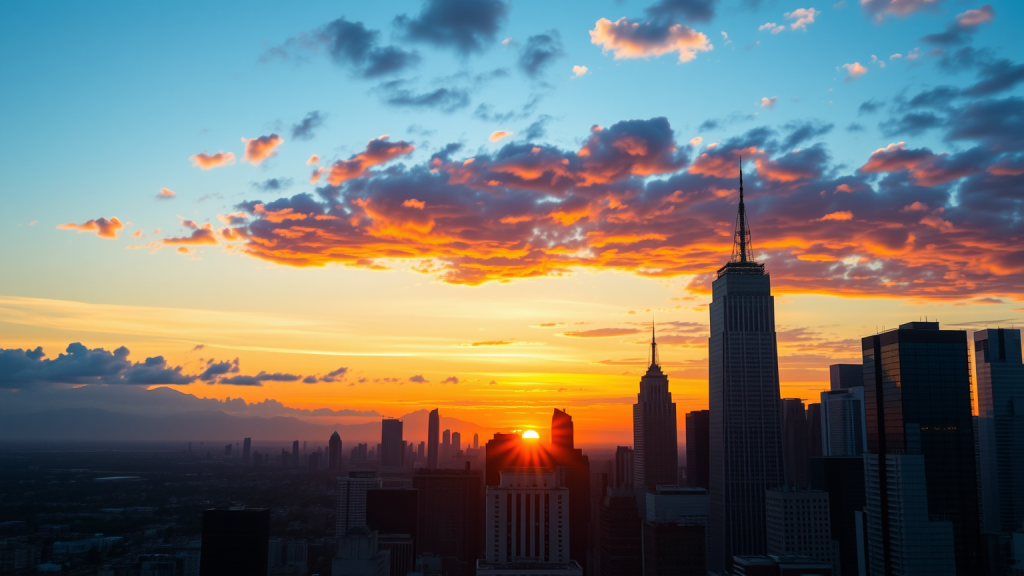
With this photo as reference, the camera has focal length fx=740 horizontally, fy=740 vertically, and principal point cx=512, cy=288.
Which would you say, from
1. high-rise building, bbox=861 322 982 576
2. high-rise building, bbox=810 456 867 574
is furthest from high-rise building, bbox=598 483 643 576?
high-rise building, bbox=861 322 982 576

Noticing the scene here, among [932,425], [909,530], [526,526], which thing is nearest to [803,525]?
[932,425]

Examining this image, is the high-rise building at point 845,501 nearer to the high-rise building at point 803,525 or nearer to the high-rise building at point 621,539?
the high-rise building at point 803,525

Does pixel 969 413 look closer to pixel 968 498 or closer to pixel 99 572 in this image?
pixel 968 498

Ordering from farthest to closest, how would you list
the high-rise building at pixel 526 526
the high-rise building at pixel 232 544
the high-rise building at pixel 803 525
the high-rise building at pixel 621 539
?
the high-rise building at pixel 621 539 < the high-rise building at pixel 803 525 < the high-rise building at pixel 232 544 < the high-rise building at pixel 526 526

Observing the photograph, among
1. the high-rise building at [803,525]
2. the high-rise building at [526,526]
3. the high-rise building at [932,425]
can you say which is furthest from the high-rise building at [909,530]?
the high-rise building at [526,526]

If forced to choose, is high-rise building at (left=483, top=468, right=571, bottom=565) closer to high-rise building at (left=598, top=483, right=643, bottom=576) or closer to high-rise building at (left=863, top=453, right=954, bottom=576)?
high-rise building at (left=863, top=453, right=954, bottom=576)

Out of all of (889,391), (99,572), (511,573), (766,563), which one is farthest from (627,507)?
(99,572)

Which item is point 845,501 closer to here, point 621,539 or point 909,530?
point 621,539
